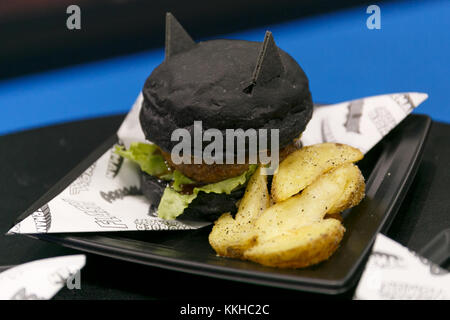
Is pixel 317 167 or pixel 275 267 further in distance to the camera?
pixel 317 167

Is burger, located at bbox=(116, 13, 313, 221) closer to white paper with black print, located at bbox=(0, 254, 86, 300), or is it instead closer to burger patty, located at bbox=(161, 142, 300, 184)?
burger patty, located at bbox=(161, 142, 300, 184)

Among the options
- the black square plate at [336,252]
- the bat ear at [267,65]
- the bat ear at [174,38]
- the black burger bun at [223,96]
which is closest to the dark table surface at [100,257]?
the black square plate at [336,252]

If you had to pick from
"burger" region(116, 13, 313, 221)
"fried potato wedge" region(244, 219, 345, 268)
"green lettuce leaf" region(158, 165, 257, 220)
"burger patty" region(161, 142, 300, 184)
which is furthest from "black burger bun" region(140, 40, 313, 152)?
"fried potato wedge" region(244, 219, 345, 268)

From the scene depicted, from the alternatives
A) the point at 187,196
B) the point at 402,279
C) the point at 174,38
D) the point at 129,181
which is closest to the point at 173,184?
the point at 187,196
